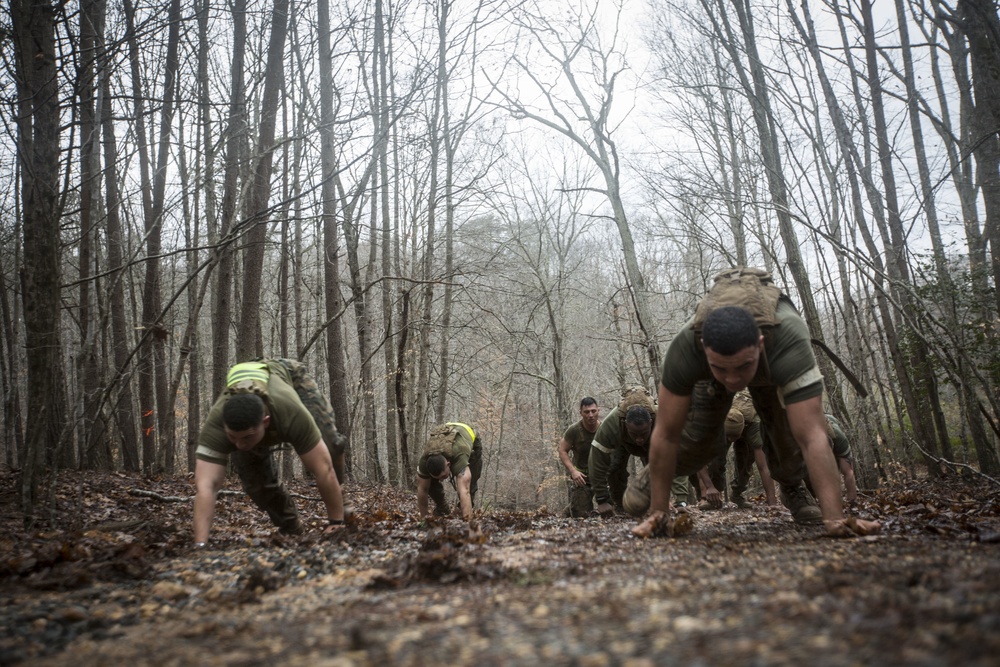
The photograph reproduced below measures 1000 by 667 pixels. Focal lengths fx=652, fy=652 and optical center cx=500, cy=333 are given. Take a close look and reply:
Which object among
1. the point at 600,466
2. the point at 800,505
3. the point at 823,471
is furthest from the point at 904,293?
the point at 823,471

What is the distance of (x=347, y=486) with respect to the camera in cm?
1199

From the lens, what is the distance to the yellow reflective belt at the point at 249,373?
14.5ft

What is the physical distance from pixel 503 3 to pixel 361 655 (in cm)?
1205

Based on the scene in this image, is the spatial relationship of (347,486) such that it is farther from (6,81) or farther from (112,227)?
(6,81)

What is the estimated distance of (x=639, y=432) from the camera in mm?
6863

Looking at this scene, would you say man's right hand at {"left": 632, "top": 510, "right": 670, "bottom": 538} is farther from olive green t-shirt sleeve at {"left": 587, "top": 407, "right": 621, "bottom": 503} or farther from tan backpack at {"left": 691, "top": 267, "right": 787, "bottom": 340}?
olive green t-shirt sleeve at {"left": 587, "top": 407, "right": 621, "bottom": 503}

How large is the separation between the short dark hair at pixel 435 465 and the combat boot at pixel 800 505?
4051 mm

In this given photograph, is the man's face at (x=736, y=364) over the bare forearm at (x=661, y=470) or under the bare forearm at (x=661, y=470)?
over

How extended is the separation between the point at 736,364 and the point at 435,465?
5.10 meters

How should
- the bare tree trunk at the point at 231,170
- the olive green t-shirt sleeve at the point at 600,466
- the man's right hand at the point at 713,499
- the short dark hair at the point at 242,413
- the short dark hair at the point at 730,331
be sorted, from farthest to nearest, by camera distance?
1. the man's right hand at the point at 713,499
2. the olive green t-shirt sleeve at the point at 600,466
3. the bare tree trunk at the point at 231,170
4. the short dark hair at the point at 242,413
5. the short dark hair at the point at 730,331

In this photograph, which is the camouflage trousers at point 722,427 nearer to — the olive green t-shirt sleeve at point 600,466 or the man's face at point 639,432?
the man's face at point 639,432

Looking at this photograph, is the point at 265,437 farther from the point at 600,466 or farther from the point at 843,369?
the point at 600,466

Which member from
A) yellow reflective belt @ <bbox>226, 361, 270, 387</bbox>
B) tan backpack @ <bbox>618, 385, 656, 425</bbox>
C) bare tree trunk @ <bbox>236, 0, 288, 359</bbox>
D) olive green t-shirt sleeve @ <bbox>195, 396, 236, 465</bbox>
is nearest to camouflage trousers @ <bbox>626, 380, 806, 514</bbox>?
tan backpack @ <bbox>618, 385, 656, 425</bbox>

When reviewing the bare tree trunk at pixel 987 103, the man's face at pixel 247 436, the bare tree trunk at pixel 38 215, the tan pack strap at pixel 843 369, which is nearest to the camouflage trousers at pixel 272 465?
the man's face at pixel 247 436
